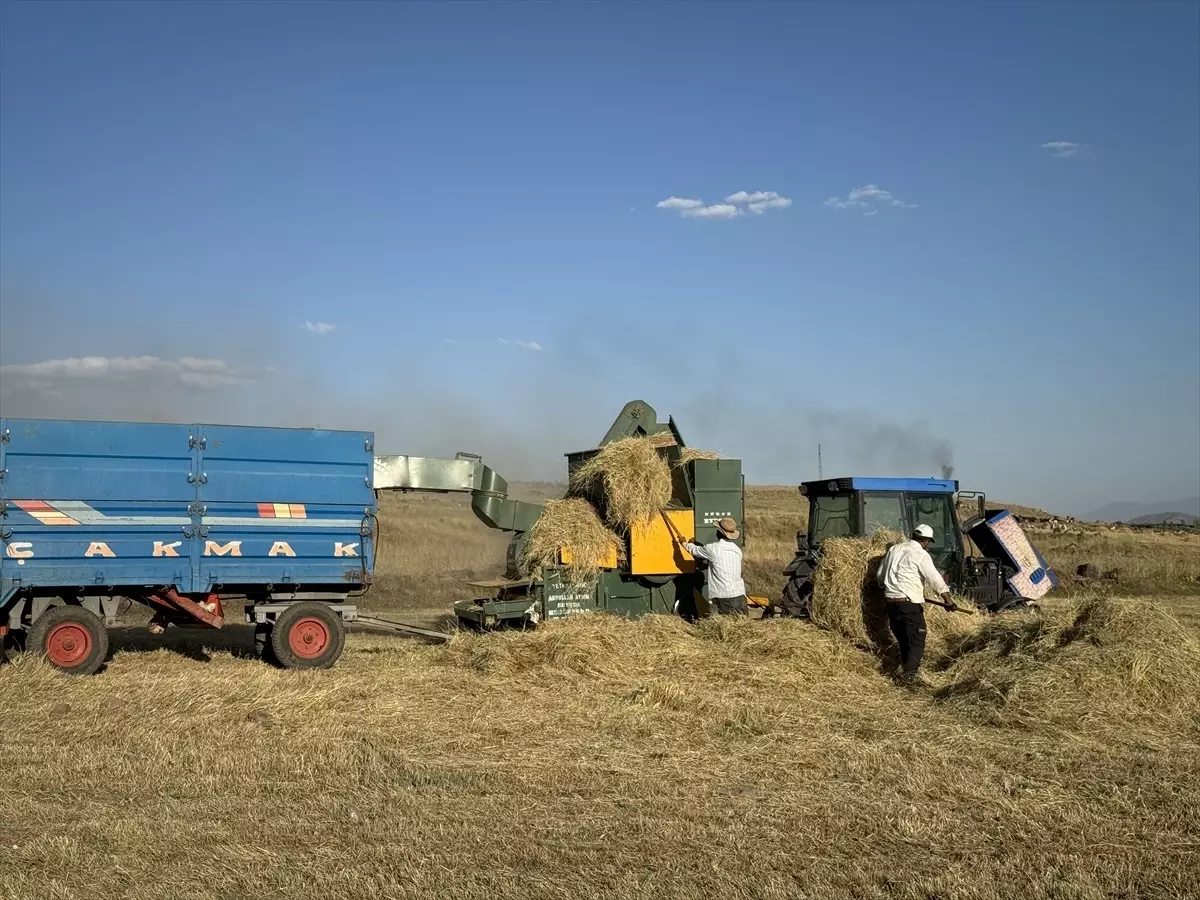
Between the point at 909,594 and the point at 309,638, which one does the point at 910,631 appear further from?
the point at 309,638

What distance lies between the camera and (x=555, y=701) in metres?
9.48

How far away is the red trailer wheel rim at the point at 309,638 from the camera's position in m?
11.8

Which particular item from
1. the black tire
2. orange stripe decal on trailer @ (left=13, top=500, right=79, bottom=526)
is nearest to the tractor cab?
the black tire

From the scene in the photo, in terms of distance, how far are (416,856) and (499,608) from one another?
691 cm

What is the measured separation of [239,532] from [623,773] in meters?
6.18

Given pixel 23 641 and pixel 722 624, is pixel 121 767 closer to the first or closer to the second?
pixel 23 641

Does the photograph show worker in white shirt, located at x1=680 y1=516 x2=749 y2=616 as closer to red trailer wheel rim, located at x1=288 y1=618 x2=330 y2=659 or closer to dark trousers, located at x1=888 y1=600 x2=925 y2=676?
dark trousers, located at x1=888 y1=600 x2=925 y2=676

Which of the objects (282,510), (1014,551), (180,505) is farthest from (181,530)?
(1014,551)

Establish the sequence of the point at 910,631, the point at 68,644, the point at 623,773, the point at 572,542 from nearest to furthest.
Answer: the point at 623,773 < the point at 910,631 < the point at 68,644 < the point at 572,542

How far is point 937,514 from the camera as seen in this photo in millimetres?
13648

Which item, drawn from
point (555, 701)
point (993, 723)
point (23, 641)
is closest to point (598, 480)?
point (555, 701)

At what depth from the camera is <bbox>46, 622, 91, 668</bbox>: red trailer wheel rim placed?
35.6 feet

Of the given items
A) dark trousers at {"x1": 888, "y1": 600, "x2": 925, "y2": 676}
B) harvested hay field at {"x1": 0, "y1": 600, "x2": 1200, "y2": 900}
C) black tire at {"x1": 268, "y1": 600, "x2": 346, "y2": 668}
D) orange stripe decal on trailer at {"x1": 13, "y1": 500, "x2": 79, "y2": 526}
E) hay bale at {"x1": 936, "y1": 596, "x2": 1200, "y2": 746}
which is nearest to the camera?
harvested hay field at {"x1": 0, "y1": 600, "x2": 1200, "y2": 900}

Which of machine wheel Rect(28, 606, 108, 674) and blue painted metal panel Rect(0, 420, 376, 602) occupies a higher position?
blue painted metal panel Rect(0, 420, 376, 602)
